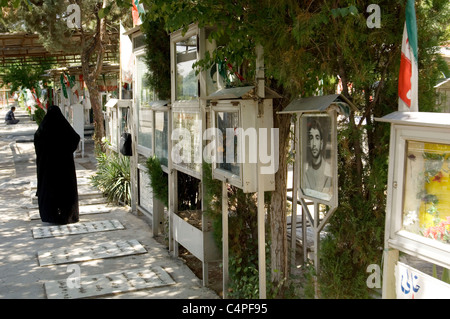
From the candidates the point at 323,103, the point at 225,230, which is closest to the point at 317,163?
the point at 323,103

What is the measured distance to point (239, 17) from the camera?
15.1ft

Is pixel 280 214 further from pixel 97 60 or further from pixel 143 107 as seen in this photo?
pixel 97 60

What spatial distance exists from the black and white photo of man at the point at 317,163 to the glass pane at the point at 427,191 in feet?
2.09

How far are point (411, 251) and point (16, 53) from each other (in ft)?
59.3

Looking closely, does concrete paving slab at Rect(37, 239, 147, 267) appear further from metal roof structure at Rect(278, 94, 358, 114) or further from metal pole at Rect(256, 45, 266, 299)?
metal roof structure at Rect(278, 94, 358, 114)

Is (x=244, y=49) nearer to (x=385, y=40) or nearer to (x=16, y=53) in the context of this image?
(x=385, y=40)

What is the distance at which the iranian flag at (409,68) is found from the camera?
309 centimetres

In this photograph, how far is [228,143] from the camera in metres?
4.79

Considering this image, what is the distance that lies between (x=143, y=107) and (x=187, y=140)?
2.43m

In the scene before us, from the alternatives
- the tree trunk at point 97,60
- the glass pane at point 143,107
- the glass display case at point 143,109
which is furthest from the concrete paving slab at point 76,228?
the tree trunk at point 97,60

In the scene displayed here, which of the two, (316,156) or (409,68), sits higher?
(409,68)

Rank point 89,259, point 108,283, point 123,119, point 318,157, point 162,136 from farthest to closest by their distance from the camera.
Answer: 1. point 123,119
2. point 162,136
3. point 89,259
4. point 108,283
5. point 318,157
